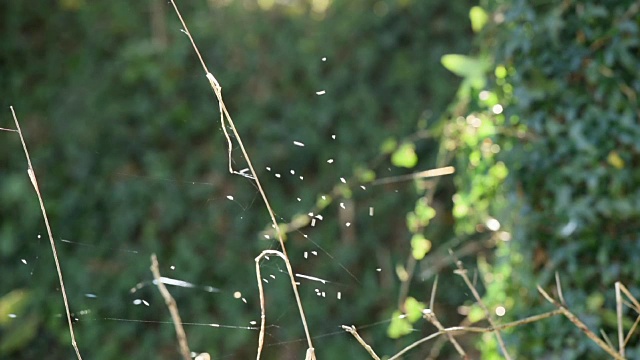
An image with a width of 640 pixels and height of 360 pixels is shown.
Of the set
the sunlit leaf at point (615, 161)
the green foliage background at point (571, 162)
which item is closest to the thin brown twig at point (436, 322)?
the green foliage background at point (571, 162)

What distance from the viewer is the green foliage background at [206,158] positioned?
14.9 feet

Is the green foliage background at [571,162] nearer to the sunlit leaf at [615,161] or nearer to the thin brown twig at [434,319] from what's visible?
the sunlit leaf at [615,161]

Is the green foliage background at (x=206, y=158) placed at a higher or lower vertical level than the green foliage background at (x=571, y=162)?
lower

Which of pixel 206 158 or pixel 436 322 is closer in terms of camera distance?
pixel 436 322

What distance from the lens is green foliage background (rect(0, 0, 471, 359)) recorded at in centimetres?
454

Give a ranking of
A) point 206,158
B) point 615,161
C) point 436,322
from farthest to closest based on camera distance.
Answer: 1. point 206,158
2. point 615,161
3. point 436,322

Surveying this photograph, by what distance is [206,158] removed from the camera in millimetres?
4789

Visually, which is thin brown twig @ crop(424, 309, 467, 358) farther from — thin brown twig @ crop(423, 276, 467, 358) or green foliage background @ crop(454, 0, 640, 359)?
green foliage background @ crop(454, 0, 640, 359)

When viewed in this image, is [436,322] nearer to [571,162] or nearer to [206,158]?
[571,162]

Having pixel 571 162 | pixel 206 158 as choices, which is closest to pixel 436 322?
pixel 571 162

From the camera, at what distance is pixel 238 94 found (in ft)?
15.9

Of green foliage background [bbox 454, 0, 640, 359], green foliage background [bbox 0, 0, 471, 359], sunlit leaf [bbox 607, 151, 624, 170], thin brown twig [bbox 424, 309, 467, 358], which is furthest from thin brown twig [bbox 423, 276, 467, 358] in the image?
green foliage background [bbox 0, 0, 471, 359]

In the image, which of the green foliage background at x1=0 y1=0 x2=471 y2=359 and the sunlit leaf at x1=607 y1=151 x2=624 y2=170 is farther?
the green foliage background at x1=0 y1=0 x2=471 y2=359

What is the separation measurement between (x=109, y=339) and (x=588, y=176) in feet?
9.97
